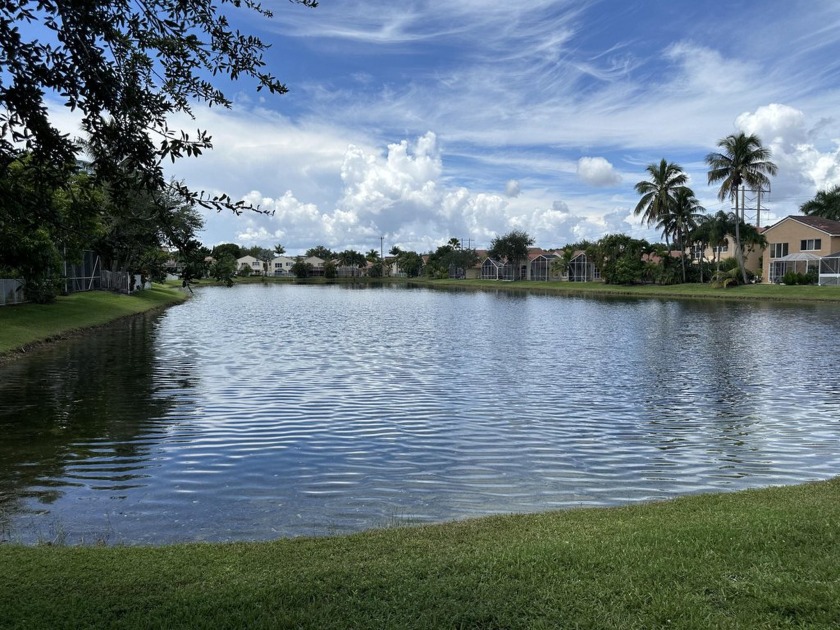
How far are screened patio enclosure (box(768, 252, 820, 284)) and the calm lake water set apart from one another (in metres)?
48.1

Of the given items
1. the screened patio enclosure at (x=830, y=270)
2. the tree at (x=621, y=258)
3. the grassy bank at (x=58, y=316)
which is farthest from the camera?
the tree at (x=621, y=258)

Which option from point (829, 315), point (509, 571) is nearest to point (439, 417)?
point (509, 571)

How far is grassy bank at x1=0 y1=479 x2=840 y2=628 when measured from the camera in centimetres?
475

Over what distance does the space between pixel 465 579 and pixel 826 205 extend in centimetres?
10412

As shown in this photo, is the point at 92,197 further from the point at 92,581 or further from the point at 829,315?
the point at 829,315

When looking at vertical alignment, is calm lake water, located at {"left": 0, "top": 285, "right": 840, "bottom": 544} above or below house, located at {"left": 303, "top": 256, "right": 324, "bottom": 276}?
below

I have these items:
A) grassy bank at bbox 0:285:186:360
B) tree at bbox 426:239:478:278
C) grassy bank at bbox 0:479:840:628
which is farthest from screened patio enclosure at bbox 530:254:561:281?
grassy bank at bbox 0:479:840:628

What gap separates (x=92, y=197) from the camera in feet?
18.2

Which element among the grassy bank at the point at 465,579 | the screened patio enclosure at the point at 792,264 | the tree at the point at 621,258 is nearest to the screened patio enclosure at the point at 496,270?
the tree at the point at 621,258

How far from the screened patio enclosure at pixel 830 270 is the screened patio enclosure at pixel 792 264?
1138mm

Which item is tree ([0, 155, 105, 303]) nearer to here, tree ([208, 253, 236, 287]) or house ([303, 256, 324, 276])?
tree ([208, 253, 236, 287])

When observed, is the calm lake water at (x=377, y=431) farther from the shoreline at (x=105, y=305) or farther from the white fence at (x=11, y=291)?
the white fence at (x=11, y=291)

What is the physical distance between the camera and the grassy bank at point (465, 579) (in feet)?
15.6

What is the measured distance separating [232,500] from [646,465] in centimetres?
664
